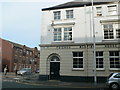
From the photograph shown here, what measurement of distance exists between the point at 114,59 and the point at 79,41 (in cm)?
519

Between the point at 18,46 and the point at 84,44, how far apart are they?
42491mm

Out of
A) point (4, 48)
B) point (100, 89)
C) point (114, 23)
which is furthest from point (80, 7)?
Answer: point (4, 48)

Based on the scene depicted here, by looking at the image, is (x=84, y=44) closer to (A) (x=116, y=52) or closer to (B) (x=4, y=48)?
(A) (x=116, y=52)

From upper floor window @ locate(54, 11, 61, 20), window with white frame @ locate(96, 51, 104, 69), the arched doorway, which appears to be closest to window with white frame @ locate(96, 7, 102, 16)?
window with white frame @ locate(96, 51, 104, 69)

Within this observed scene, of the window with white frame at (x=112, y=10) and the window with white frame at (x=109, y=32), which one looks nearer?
the window with white frame at (x=109, y=32)

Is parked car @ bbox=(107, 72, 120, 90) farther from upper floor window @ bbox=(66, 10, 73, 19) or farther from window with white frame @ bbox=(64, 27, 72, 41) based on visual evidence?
upper floor window @ bbox=(66, 10, 73, 19)

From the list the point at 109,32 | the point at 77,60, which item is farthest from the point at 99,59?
the point at 109,32

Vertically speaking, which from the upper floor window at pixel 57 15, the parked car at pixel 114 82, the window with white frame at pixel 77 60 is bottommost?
the parked car at pixel 114 82

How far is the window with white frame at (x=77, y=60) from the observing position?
24.2m

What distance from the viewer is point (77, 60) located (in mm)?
24391

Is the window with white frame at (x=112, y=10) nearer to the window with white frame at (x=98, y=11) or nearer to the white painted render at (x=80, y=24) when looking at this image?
the white painted render at (x=80, y=24)

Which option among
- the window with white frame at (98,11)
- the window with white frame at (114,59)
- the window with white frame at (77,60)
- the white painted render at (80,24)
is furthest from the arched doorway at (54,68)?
the window with white frame at (98,11)

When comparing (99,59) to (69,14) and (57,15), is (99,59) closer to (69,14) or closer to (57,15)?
(69,14)

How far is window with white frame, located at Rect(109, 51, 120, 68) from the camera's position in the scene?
23.1m
